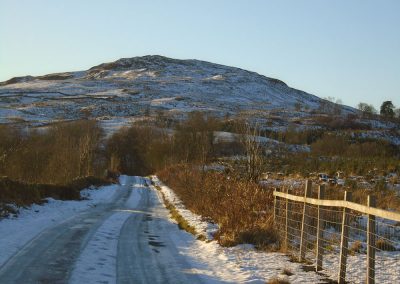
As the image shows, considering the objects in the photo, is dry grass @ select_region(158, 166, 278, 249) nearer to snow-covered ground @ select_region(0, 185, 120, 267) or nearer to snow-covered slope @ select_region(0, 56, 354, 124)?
snow-covered ground @ select_region(0, 185, 120, 267)

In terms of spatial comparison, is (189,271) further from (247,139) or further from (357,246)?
(247,139)

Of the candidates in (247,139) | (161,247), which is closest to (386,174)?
(247,139)

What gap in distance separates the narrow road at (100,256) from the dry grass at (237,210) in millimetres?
1528

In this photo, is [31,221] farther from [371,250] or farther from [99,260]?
[371,250]

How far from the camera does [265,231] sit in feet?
41.8

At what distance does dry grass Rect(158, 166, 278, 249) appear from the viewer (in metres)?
12.5

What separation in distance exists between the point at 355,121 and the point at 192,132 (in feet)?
251

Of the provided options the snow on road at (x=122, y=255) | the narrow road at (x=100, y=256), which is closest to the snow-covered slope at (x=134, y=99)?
the snow on road at (x=122, y=255)

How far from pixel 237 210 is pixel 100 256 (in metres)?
5.09

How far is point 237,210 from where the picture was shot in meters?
14.5

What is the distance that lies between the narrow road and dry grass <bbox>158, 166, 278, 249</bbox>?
5.01ft

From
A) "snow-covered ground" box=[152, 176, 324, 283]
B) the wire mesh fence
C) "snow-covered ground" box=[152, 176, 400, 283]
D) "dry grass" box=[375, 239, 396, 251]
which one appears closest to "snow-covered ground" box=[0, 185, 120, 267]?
"snow-covered ground" box=[152, 176, 324, 283]

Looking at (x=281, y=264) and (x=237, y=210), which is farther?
(x=237, y=210)

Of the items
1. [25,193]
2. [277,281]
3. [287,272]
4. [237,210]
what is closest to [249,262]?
[287,272]
